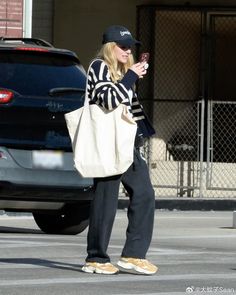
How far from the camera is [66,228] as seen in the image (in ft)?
45.5

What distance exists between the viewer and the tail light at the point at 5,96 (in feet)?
41.1

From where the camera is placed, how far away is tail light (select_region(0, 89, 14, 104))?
12.5 meters

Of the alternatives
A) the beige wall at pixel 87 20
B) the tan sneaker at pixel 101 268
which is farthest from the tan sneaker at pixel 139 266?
the beige wall at pixel 87 20

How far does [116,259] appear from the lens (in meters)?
10.7

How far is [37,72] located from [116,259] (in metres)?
2.97

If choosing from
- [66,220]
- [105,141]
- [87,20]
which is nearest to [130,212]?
[105,141]

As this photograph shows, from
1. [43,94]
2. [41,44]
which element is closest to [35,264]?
[43,94]

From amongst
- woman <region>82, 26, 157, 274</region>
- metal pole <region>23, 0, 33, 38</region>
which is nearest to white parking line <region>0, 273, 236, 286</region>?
woman <region>82, 26, 157, 274</region>

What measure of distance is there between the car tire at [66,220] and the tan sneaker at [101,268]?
3.93 meters

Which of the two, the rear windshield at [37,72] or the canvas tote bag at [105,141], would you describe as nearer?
the canvas tote bag at [105,141]

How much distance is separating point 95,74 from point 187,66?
12.5m

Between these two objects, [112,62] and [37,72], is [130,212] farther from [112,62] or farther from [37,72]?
[37,72]

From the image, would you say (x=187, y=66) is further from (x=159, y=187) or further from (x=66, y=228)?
(x=66, y=228)

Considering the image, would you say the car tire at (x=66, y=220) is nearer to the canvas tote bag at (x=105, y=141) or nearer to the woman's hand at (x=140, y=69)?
the canvas tote bag at (x=105, y=141)
